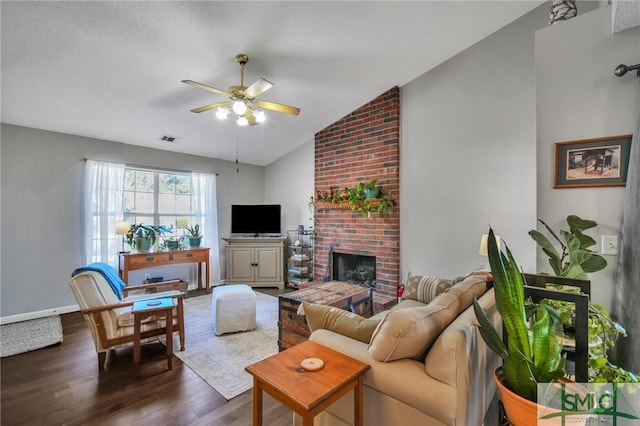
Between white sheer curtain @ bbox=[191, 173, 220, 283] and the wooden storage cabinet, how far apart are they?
0.98 ft

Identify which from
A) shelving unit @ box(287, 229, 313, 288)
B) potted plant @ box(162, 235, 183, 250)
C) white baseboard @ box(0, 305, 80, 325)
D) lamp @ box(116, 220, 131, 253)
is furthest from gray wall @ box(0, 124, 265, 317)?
shelving unit @ box(287, 229, 313, 288)

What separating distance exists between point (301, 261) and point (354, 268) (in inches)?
41.6

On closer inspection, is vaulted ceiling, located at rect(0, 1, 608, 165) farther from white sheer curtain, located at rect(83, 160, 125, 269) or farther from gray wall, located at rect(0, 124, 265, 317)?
white sheer curtain, located at rect(83, 160, 125, 269)

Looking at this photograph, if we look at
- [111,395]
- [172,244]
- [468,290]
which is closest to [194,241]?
[172,244]

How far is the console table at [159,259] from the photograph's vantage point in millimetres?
3982

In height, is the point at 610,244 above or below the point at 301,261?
above

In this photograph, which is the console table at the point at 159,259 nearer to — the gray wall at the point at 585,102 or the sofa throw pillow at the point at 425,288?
the sofa throw pillow at the point at 425,288

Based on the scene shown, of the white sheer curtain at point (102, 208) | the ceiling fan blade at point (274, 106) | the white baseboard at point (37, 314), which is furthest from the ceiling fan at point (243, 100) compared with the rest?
the white baseboard at point (37, 314)

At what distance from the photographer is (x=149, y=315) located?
251 cm

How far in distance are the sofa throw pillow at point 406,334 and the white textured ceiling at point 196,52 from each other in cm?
252

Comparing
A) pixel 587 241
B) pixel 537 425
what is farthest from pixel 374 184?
pixel 537 425

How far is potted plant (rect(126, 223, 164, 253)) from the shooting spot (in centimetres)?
416

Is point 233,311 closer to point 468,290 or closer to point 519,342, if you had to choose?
point 468,290

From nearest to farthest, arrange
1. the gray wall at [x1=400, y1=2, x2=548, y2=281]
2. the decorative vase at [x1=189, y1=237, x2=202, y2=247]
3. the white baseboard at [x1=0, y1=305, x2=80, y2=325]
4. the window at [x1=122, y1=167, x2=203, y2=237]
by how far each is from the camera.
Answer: the gray wall at [x1=400, y1=2, x2=548, y2=281], the white baseboard at [x1=0, y1=305, x2=80, y2=325], the window at [x1=122, y1=167, x2=203, y2=237], the decorative vase at [x1=189, y1=237, x2=202, y2=247]
